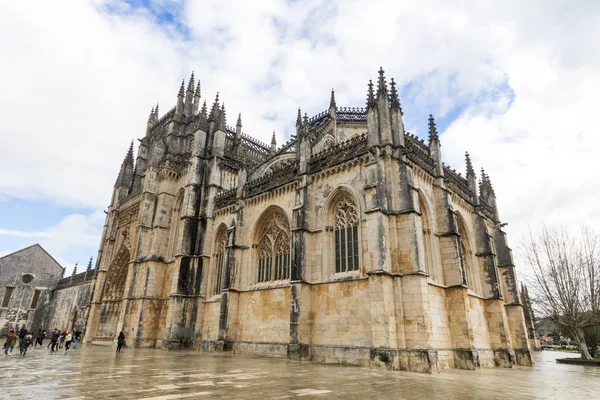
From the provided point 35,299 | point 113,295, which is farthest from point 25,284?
point 113,295

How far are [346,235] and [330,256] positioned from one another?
130 centimetres

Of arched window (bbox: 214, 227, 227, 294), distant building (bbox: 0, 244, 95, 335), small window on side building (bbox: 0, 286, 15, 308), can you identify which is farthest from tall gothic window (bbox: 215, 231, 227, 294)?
small window on side building (bbox: 0, 286, 15, 308)

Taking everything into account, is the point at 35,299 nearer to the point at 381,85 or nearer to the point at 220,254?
the point at 220,254

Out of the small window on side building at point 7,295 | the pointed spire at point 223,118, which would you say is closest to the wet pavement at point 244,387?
the pointed spire at point 223,118

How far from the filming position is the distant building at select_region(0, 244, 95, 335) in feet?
139

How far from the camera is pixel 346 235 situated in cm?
1666

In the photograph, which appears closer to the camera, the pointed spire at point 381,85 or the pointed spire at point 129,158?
the pointed spire at point 381,85

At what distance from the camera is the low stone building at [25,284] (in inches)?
1695

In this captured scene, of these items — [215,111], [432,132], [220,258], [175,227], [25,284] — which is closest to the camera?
[432,132]

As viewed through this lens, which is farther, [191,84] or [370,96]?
[191,84]

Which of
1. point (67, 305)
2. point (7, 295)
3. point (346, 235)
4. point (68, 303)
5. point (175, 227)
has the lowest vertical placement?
point (67, 305)

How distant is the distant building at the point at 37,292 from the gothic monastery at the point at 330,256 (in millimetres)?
15496

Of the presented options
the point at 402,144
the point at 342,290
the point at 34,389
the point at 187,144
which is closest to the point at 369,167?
the point at 402,144

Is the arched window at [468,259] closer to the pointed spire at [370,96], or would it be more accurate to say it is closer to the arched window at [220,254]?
the pointed spire at [370,96]
